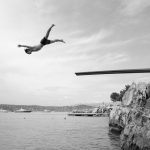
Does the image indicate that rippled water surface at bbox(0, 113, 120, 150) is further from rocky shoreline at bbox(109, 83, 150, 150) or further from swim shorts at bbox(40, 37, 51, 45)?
swim shorts at bbox(40, 37, 51, 45)

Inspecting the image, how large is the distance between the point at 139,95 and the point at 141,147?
2154 cm

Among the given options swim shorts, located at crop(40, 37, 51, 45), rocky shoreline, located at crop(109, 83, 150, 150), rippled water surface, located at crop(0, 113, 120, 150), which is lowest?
rippled water surface, located at crop(0, 113, 120, 150)

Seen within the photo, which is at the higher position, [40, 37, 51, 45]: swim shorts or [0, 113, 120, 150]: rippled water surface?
[40, 37, 51, 45]: swim shorts

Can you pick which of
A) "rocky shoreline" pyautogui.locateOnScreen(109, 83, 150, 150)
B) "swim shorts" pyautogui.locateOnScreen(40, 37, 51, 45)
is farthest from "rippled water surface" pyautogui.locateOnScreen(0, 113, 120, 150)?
"swim shorts" pyautogui.locateOnScreen(40, 37, 51, 45)

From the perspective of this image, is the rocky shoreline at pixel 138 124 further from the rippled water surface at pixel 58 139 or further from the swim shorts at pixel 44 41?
the swim shorts at pixel 44 41

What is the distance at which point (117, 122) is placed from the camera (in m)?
64.2

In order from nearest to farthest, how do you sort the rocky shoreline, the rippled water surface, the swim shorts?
the swim shorts
the rocky shoreline
the rippled water surface

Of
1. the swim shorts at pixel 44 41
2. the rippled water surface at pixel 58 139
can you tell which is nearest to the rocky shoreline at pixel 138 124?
the rippled water surface at pixel 58 139

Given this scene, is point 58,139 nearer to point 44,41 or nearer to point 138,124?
point 138,124

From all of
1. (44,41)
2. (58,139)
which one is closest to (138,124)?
(58,139)

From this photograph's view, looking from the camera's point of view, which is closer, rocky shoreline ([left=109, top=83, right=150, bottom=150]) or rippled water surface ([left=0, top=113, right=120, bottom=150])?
rocky shoreline ([left=109, top=83, right=150, bottom=150])

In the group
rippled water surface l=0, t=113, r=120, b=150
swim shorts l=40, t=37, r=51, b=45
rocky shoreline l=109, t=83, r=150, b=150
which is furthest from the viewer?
rippled water surface l=0, t=113, r=120, b=150

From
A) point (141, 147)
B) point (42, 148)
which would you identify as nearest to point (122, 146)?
point (141, 147)

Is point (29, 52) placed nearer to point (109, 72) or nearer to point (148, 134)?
point (109, 72)
